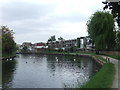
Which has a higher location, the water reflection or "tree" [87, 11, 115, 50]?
"tree" [87, 11, 115, 50]

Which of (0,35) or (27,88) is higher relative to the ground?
(0,35)

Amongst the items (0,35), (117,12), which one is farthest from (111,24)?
(0,35)

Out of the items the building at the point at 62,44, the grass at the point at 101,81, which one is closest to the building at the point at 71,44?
the building at the point at 62,44

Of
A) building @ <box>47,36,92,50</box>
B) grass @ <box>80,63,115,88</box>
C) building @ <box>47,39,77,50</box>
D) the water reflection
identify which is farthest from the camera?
building @ <box>47,39,77,50</box>

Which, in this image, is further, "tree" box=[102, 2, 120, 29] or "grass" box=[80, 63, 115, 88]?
"tree" box=[102, 2, 120, 29]

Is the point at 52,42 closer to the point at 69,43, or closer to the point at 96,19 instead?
the point at 69,43

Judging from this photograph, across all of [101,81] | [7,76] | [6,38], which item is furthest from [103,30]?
[101,81]

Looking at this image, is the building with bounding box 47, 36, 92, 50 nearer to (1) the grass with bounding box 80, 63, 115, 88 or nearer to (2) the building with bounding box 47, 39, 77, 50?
(2) the building with bounding box 47, 39, 77, 50

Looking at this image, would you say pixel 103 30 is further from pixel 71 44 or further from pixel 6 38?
pixel 71 44

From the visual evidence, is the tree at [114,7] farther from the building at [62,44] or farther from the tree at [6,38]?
the building at [62,44]

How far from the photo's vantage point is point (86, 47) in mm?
148875

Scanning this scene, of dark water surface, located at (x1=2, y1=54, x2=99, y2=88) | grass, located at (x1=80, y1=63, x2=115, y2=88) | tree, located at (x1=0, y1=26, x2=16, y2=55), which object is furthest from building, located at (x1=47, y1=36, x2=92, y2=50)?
grass, located at (x1=80, y1=63, x2=115, y2=88)

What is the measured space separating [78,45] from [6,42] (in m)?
80.1

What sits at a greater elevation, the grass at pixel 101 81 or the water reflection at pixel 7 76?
the grass at pixel 101 81
